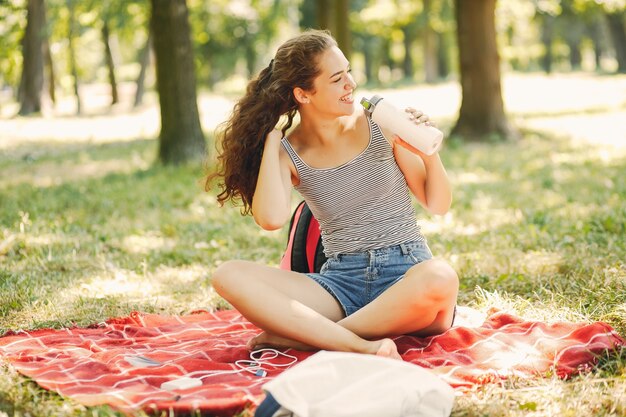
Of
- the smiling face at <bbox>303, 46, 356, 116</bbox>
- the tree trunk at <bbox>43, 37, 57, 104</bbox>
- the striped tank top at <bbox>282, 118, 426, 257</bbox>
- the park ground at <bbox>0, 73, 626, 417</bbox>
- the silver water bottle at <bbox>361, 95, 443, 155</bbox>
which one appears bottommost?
the park ground at <bbox>0, 73, 626, 417</bbox>

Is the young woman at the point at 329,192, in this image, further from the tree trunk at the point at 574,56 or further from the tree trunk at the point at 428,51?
the tree trunk at the point at 574,56

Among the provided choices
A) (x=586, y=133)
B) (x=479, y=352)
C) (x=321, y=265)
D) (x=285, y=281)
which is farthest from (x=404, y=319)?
(x=586, y=133)

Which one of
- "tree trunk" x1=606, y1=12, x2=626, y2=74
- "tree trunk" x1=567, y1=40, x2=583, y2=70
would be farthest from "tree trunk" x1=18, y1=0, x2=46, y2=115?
"tree trunk" x1=567, y1=40, x2=583, y2=70

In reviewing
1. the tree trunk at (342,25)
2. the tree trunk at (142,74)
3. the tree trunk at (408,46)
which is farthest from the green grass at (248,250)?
the tree trunk at (408,46)

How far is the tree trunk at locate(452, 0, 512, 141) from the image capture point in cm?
1069

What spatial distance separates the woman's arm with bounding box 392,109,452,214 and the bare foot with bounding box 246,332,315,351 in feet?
2.77

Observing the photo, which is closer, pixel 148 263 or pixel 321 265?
pixel 321 265

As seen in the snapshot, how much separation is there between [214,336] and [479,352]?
1.24m

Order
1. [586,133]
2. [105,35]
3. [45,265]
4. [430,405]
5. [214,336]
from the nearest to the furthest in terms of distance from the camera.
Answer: [430,405] → [214,336] → [45,265] → [586,133] → [105,35]

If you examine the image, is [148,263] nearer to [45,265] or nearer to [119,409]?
[45,265]

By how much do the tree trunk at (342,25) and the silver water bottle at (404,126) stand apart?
32.9 feet

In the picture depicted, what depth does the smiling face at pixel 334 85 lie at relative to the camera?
3291mm

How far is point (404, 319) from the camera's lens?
3105 millimetres

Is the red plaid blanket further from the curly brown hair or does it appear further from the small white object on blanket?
the curly brown hair
